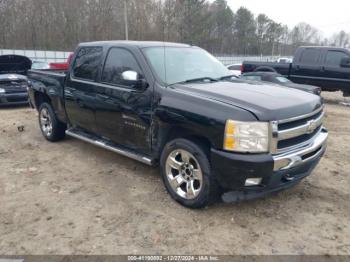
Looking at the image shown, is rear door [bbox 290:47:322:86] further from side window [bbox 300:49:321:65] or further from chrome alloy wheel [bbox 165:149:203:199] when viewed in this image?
chrome alloy wheel [bbox 165:149:203:199]

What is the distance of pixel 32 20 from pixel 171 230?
34838mm

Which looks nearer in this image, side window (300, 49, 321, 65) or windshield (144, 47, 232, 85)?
windshield (144, 47, 232, 85)

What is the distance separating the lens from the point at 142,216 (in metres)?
3.53

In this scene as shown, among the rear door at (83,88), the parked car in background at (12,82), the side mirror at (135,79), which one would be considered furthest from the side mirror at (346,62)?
the parked car in background at (12,82)

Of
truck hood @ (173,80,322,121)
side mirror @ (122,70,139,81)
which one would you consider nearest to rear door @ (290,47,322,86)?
truck hood @ (173,80,322,121)

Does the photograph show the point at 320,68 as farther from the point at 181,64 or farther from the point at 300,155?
the point at 300,155

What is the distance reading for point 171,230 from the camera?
10.7 ft

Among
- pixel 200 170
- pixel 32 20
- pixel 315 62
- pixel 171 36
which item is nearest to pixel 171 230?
pixel 200 170

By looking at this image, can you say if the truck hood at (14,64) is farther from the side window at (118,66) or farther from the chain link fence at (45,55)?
the chain link fence at (45,55)

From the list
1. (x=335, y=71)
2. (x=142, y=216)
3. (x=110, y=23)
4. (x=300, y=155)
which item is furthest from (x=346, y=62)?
(x=110, y=23)

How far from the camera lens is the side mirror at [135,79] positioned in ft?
12.5

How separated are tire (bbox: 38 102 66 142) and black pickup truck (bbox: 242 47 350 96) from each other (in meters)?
8.93

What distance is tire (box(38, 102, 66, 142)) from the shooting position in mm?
6066

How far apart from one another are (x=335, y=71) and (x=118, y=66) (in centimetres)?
978
